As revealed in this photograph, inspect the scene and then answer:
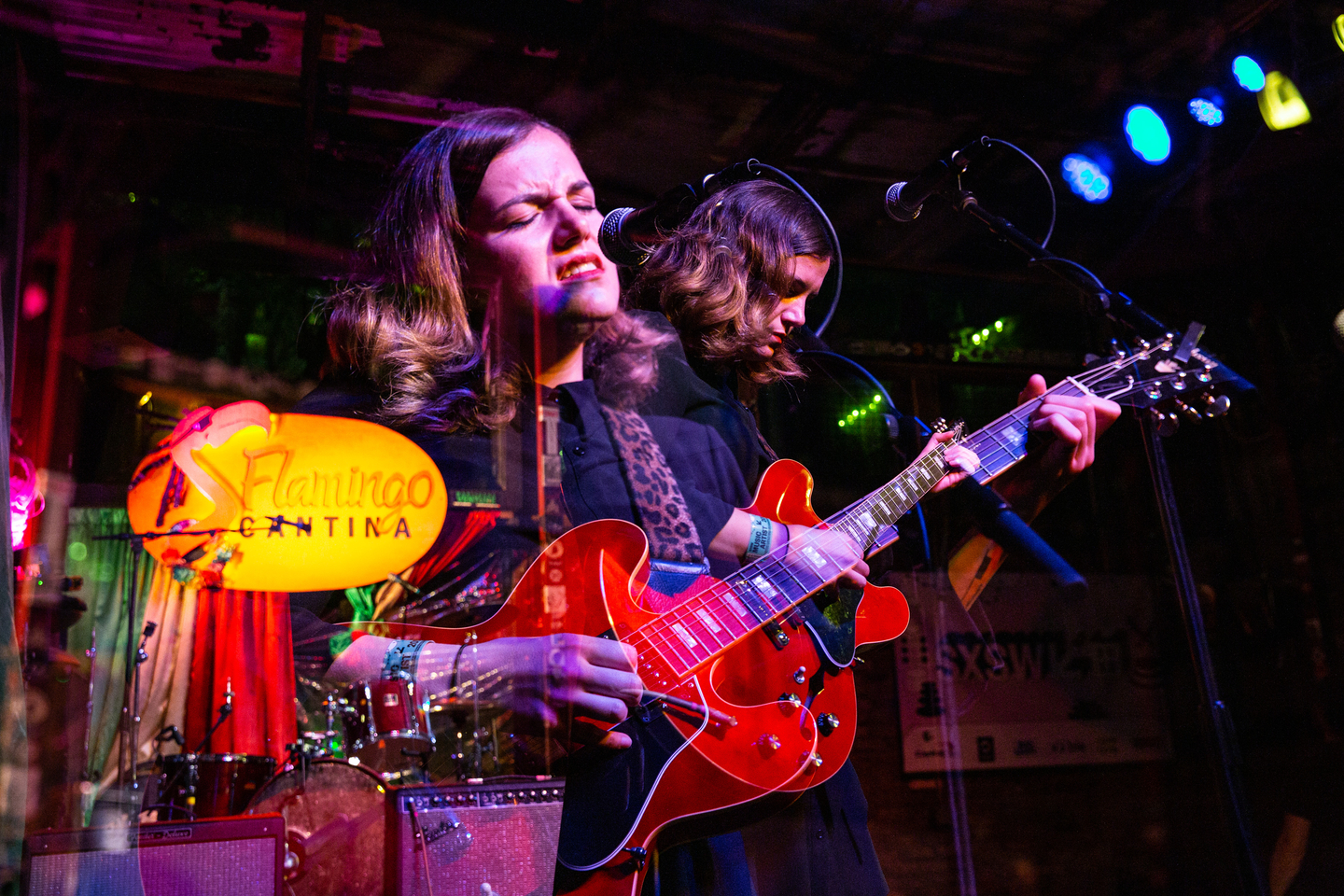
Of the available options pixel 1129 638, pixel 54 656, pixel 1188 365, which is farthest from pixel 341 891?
pixel 1129 638

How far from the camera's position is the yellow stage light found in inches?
84.6

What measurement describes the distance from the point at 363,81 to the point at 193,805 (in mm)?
A: 1879

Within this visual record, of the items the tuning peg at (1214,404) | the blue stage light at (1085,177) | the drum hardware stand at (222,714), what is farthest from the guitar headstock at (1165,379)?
the drum hardware stand at (222,714)

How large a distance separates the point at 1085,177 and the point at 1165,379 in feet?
1.90

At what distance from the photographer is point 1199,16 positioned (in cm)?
207

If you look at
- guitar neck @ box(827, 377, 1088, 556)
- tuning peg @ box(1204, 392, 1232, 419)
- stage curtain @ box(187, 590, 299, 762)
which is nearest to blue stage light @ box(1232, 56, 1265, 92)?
tuning peg @ box(1204, 392, 1232, 419)

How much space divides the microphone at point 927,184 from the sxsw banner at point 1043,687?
0.87 metres

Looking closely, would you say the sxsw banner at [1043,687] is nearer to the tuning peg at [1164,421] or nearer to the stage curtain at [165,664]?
the tuning peg at [1164,421]

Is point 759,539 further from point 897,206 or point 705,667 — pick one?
point 897,206

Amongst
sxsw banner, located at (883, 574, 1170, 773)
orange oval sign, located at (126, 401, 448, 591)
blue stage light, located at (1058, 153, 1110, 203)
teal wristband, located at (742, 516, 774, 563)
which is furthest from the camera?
sxsw banner, located at (883, 574, 1170, 773)

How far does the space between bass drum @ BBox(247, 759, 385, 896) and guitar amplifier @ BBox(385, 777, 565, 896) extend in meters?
0.15

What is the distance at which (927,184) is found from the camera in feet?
5.24

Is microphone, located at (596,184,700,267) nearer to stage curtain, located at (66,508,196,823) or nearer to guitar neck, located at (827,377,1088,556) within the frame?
guitar neck, located at (827,377,1088,556)

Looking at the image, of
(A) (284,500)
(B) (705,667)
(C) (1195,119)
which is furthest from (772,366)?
(C) (1195,119)
